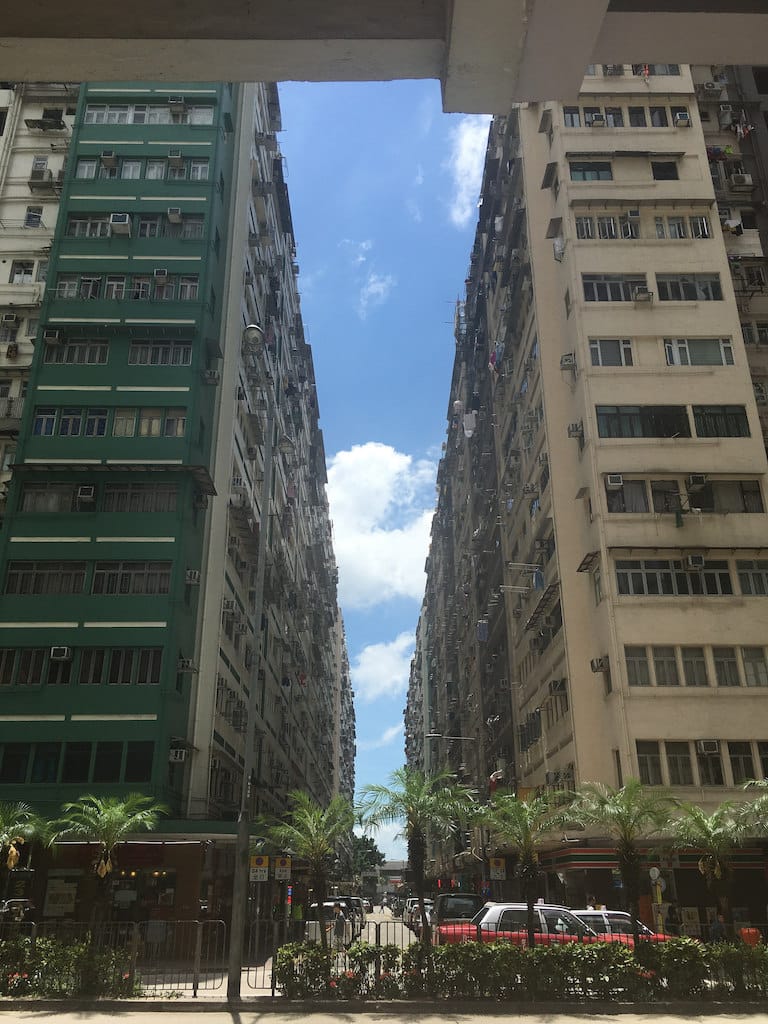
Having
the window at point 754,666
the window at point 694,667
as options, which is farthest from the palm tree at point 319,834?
the window at point 754,666

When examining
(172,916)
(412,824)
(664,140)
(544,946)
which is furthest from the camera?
(664,140)

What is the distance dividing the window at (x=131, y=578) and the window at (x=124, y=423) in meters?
5.75

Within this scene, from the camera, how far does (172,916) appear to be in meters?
30.8

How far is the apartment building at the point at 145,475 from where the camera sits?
3256 cm

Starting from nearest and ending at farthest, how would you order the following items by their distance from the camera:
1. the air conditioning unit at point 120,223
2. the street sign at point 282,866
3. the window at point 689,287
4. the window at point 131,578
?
1. the street sign at point 282,866
2. the window at point 131,578
3. the window at point 689,287
4. the air conditioning unit at point 120,223

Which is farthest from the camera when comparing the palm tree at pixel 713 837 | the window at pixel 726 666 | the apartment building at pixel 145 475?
the window at pixel 726 666

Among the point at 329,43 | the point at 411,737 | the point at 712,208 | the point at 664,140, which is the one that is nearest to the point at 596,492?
the point at 712,208

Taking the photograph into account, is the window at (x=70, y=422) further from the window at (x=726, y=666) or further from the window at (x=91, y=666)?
the window at (x=726, y=666)

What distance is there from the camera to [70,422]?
3734 centimetres

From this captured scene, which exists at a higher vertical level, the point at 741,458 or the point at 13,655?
the point at 741,458

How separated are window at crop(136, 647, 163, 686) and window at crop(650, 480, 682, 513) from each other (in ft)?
66.2

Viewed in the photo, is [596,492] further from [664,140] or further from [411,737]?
[411,737]

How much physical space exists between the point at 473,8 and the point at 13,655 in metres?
33.9

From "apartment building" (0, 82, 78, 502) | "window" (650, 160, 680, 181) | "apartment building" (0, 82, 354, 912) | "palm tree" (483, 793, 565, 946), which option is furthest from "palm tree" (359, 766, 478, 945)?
"window" (650, 160, 680, 181)
